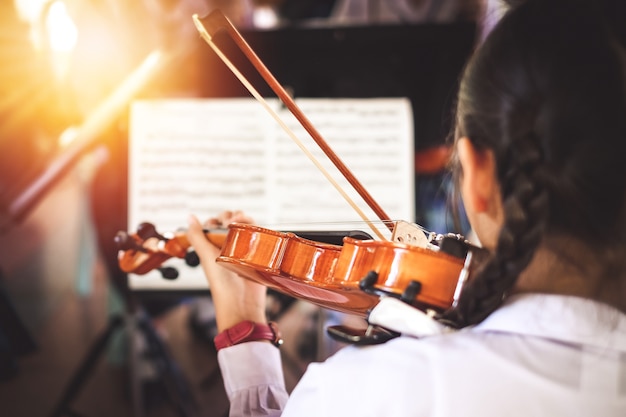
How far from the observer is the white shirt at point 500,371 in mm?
584

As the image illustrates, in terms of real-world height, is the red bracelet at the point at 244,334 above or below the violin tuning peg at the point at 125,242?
below

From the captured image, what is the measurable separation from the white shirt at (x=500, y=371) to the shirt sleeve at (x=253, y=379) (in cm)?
26

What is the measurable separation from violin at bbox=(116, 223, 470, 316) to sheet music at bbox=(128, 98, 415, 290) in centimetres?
48

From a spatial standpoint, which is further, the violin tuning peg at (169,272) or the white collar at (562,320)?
the violin tuning peg at (169,272)

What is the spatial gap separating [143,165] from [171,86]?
0.53 metres

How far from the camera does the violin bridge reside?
1.02 m

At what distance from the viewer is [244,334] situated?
3.13 ft

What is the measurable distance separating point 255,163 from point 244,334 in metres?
0.82

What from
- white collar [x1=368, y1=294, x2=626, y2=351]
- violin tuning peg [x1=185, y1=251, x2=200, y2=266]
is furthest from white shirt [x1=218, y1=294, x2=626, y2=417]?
violin tuning peg [x1=185, y1=251, x2=200, y2=266]

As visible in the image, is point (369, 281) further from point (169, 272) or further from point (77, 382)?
point (77, 382)

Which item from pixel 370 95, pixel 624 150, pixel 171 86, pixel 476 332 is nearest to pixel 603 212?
pixel 624 150

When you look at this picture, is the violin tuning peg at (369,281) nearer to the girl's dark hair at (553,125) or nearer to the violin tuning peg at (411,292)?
the violin tuning peg at (411,292)

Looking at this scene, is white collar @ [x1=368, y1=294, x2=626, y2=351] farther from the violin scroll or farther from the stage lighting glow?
the stage lighting glow

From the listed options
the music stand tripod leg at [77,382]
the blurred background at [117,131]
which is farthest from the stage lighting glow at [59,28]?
the music stand tripod leg at [77,382]
